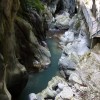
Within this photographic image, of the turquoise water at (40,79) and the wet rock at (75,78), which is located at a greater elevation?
the wet rock at (75,78)

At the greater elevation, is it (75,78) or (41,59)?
(75,78)

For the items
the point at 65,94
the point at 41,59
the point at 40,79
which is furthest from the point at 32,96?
the point at 41,59

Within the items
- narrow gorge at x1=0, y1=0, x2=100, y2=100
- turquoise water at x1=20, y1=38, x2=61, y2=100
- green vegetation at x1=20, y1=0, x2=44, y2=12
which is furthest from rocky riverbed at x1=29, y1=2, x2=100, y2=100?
green vegetation at x1=20, y1=0, x2=44, y2=12

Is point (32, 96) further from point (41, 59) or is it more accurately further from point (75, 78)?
point (41, 59)

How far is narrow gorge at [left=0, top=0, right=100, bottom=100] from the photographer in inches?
556

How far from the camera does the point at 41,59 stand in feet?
69.0

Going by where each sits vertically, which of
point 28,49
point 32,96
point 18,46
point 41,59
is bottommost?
point 32,96

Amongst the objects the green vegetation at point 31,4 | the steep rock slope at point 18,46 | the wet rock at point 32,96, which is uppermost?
the green vegetation at point 31,4

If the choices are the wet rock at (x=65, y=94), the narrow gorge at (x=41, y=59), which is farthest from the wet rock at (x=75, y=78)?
the wet rock at (x=65, y=94)

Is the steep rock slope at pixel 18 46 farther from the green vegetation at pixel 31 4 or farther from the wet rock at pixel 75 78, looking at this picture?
the wet rock at pixel 75 78

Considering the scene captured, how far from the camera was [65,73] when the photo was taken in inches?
764

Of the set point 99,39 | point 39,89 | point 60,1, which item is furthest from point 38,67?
point 60,1

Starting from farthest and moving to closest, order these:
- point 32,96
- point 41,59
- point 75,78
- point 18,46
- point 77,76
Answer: point 41,59 < point 18,46 < point 77,76 < point 75,78 < point 32,96

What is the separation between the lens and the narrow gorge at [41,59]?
46.3 feet
